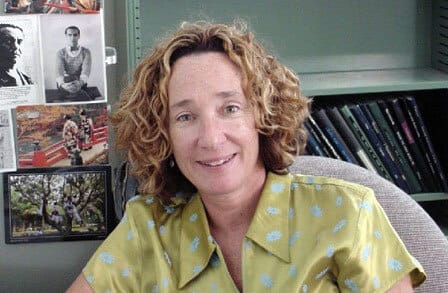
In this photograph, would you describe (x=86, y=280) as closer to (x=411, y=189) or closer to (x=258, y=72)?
(x=258, y=72)

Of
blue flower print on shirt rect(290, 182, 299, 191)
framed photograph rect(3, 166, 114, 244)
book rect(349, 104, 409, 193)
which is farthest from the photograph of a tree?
book rect(349, 104, 409, 193)

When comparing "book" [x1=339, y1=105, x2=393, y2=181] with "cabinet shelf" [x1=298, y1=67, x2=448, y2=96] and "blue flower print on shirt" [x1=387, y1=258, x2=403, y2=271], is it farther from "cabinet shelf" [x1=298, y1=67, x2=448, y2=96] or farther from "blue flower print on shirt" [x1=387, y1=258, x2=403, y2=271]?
"blue flower print on shirt" [x1=387, y1=258, x2=403, y2=271]

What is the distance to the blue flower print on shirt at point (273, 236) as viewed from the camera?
4.67ft

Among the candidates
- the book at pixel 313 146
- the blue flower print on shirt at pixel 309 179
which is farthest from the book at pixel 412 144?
the blue flower print on shirt at pixel 309 179

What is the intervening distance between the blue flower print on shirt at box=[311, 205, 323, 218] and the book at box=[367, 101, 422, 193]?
923 mm

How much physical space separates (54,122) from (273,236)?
58 cm

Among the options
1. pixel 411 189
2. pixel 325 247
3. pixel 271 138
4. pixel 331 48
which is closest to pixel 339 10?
pixel 331 48

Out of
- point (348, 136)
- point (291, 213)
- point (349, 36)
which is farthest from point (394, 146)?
point (291, 213)

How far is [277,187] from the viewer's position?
1.48 m

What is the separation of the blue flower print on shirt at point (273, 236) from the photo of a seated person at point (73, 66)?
1.82 feet

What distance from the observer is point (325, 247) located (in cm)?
137

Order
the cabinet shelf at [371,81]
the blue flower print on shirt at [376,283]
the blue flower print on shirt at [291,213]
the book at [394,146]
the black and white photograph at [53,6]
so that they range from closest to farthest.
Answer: the blue flower print on shirt at [376,283]
the blue flower print on shirt at [291,213]
the black and white photograph at [53,6]
the cabinet shelf at [371,81]
the book at [394,146]

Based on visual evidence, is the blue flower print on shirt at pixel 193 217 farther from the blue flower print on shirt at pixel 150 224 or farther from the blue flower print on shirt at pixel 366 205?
the blue flower print on shirt at pixel 366 205

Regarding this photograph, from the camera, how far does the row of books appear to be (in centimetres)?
227
